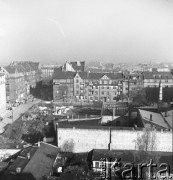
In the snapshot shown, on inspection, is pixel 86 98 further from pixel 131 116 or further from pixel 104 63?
pixel 104 63

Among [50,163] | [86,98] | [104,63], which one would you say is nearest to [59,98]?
[86,98]

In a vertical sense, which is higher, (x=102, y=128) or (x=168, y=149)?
(x=102, y=128)

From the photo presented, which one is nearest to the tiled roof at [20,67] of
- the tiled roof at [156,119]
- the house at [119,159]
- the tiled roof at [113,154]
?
the tiled roof at [156,119]

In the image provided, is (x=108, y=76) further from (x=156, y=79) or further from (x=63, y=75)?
(x=156, y=79)

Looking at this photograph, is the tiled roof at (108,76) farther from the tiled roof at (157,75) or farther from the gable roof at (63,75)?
the tiled roof at (157,75)

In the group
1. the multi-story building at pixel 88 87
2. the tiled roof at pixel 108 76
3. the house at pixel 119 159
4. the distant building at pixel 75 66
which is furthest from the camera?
the distant building at pixel 75 66

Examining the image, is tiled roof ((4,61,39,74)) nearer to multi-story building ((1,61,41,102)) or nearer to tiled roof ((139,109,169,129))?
multi-story building ((1,61,41,102))

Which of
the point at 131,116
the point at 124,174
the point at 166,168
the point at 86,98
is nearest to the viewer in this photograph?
the point at 124,174

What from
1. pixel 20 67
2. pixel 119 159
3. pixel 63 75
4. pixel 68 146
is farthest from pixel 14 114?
pixel 119 159
